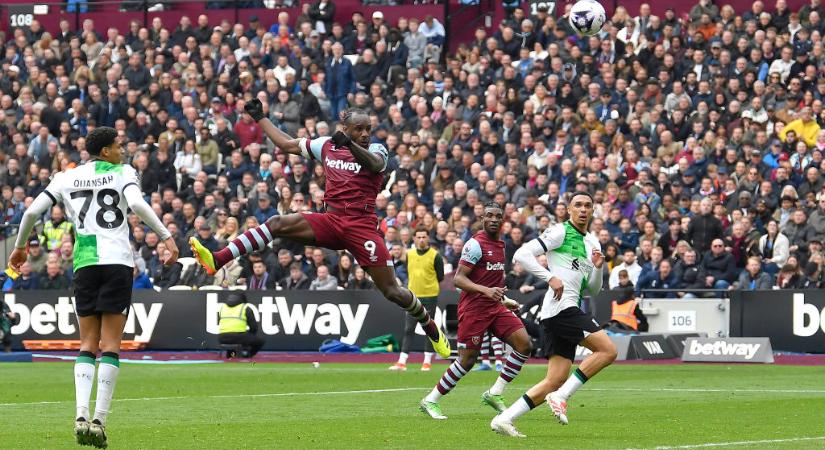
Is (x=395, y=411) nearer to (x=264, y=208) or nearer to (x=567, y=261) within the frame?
(x=567, y=261)

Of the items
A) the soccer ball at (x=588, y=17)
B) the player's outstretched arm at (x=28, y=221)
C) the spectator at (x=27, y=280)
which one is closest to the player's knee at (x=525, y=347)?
the player's outstretched arm at (x=28, y=221)

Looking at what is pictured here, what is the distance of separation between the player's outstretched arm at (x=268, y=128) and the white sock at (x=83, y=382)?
2.95 m

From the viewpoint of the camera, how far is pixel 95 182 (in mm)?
11875

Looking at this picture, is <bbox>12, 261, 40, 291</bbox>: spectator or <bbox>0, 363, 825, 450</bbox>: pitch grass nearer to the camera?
<bbox>0, 363, 825, 450</bbox>: pitch grass

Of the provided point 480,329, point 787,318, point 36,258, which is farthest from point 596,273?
point 36,258

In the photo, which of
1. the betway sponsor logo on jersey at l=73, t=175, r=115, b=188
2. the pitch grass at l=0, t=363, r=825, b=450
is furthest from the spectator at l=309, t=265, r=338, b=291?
the betway sponsor logo on jersey at l=73, t=175, r=115, b=188

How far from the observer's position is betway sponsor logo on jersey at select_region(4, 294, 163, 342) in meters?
30.5

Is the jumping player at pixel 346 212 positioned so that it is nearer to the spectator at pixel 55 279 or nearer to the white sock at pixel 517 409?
the white sock at pixel 517 409

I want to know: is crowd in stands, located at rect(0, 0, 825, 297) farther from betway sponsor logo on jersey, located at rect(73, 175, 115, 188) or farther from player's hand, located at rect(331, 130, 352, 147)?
betway sponsor logo on jersey, located at rect(73, 175, 115, 188)

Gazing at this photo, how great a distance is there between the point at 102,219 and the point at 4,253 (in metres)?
22.3

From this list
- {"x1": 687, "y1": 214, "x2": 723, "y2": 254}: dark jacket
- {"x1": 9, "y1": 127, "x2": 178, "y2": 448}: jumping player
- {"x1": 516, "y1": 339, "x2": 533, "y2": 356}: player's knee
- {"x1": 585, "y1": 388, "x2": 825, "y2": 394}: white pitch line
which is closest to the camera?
{"x1": 9, "y1": 127, "x2": 178, "y2": 448}: jumping player

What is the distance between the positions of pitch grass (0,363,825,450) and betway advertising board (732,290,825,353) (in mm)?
2746

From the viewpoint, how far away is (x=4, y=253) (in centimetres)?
3322

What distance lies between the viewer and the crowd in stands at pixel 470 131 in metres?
27.8
